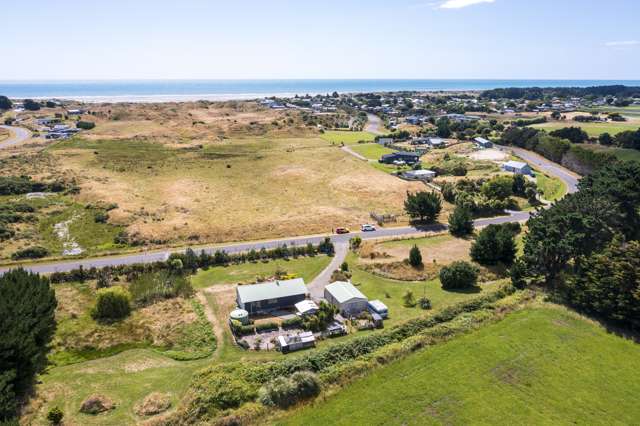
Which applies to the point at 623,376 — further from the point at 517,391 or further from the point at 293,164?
the point at 293,164

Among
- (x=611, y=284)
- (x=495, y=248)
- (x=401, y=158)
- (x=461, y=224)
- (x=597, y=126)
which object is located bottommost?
(x=461, y=224)

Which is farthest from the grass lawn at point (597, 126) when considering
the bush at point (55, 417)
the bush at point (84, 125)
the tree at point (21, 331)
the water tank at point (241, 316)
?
the bush at point (84, 125)

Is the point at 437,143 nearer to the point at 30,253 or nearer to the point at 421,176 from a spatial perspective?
the point at 421,176

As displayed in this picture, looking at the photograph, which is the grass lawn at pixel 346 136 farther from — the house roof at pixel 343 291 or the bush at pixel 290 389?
the bush at pixel 290 389

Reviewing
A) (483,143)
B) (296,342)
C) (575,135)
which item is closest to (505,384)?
(296,342)

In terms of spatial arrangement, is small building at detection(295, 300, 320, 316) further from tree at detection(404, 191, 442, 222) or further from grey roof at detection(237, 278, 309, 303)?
tree at detection(404, 191, 442, 222)

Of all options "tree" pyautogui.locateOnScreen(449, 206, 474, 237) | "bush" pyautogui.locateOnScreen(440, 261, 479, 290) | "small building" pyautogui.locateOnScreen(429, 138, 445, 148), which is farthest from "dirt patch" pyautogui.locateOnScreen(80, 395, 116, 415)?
"small building" pyautogui.locateOnScreen(429, 138, 445, 148)

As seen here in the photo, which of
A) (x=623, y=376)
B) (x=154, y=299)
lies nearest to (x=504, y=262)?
(x=623, y=376)
